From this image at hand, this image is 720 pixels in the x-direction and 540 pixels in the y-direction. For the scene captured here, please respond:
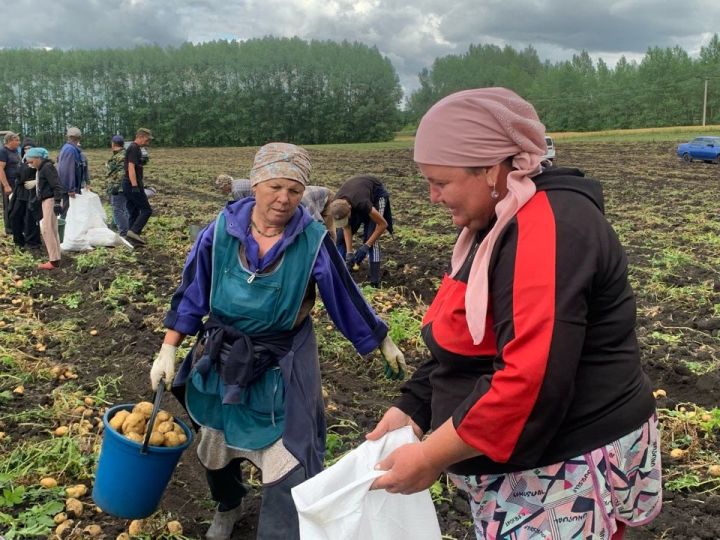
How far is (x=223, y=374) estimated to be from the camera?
2518 millimetres

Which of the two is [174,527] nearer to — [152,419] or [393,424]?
[152,419]

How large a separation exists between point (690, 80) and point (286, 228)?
7051 centimetres

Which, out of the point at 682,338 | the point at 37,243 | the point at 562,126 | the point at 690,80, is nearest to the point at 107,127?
the point at 562,126

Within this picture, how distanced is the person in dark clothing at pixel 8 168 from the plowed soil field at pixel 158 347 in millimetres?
529

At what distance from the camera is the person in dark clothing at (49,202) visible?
27.1 feet

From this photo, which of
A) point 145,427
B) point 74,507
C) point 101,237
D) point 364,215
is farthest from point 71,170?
point 145,427

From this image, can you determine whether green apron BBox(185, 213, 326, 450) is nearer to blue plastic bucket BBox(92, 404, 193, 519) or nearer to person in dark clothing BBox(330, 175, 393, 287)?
blue plastic bucket BBox(92, 404, 193, 519)

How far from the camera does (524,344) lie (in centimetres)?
128

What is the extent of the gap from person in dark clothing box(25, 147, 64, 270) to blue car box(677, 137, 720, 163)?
20887 mm

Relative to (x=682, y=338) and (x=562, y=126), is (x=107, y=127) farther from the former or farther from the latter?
(x=682, y=338)

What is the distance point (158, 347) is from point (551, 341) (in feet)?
15.2

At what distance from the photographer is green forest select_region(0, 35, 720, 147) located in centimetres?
6662

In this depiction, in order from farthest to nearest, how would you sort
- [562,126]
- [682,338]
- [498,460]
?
[562,126] < [682,338] < [498,460]

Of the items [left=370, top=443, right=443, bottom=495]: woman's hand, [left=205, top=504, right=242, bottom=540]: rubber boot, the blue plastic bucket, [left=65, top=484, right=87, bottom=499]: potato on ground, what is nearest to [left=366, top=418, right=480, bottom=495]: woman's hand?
[left=370, top=443, right=443, bottom=495]: woman's hand
